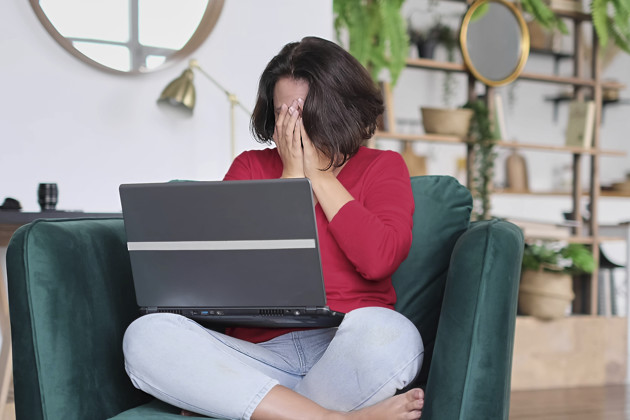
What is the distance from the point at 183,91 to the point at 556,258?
1.97 meters

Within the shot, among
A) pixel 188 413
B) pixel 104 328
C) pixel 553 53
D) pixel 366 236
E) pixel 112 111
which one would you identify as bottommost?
pixel 188 413

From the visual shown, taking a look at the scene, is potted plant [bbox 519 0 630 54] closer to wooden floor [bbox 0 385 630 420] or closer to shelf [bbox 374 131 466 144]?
shelf [bbox 374 131 466 144]

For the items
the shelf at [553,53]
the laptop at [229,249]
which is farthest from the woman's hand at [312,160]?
the shelf at [553,53]

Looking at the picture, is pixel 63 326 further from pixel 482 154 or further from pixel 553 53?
pixel 553 53

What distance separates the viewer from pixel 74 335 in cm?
116

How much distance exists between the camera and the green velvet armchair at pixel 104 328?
1062 millimetres

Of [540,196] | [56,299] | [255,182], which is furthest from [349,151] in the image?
[540,196]

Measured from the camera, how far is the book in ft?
12.0

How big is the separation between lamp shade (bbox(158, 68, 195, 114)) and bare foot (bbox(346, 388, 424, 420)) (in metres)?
1.50

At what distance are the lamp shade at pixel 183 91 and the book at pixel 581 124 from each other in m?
2.24

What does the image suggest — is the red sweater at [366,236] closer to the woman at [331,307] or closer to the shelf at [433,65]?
the woman at [331,307]

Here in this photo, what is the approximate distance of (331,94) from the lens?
56.6 inches

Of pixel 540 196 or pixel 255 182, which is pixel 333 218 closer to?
pixel 255 182

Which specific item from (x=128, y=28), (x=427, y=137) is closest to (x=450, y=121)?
(x=427, y=137)
